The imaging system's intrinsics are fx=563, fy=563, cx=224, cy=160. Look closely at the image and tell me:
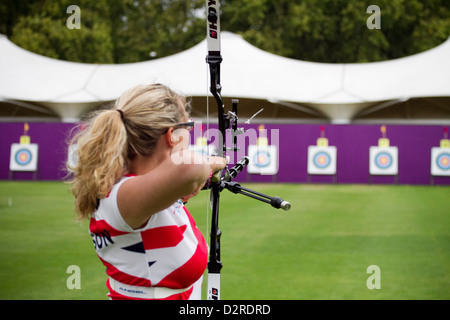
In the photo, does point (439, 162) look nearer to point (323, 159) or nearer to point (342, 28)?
point (323, 159)

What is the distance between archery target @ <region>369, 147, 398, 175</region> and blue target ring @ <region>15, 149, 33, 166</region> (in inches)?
303

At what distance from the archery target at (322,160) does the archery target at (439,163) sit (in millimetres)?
2122

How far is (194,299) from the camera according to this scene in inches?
58.6

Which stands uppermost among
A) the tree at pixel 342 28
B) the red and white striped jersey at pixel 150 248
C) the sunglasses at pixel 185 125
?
the tree at pixel 342 28

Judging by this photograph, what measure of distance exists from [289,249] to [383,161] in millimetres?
7740

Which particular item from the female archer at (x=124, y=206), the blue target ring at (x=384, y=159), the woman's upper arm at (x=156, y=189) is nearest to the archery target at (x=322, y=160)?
the blue target ring at (x=384, y=159)

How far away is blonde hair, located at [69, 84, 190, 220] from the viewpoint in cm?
133

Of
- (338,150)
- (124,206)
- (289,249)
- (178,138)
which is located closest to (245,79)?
(338,150)

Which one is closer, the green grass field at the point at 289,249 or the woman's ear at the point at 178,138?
the woman's ear at the point at 178,138

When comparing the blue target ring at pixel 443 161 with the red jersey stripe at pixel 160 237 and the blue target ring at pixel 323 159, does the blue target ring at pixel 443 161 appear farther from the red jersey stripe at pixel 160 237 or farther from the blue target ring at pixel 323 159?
the red jersey stripe at pixel 160 237

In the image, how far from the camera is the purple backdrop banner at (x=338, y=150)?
12391 millimetres

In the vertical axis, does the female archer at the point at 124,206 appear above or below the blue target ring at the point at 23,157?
below

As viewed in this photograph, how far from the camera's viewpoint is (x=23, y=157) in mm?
12727

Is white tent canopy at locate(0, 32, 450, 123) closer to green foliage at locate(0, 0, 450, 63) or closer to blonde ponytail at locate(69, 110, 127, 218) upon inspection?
green foliage at locate(0, 0, 450, 63)
